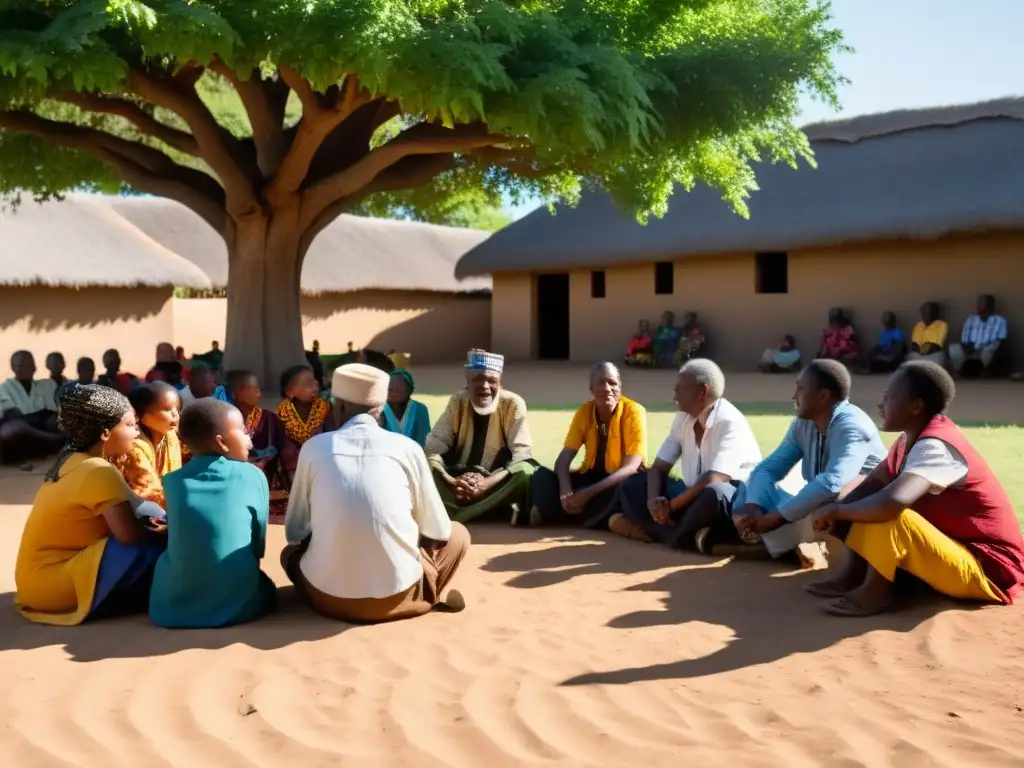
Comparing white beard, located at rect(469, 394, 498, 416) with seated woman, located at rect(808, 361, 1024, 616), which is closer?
seated woman, located at rect(808, 361, 1024, 616)

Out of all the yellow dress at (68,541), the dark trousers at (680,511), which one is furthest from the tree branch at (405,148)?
the yellow dress at (68,541)

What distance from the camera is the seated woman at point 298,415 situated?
6.87 metres

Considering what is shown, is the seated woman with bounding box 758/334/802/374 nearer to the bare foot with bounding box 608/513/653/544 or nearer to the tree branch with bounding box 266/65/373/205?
the tree branch with bounding box 266/65/373/205

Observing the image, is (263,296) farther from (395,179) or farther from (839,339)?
(839,339)

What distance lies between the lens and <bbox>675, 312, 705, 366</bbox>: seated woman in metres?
19.9

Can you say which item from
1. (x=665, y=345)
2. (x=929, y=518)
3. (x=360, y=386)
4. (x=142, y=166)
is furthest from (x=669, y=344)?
(x=360, y=386)

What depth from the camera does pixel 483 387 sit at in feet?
21.7

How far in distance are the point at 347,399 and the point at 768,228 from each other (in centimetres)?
1566

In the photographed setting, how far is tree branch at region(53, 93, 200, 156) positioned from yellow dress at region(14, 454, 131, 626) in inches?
343

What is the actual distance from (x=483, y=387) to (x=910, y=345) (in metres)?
12.7

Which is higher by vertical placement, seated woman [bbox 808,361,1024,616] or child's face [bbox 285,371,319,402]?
child's face [bbox 285,371,319,402]

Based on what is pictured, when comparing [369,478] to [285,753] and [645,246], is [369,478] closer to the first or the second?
[285,753]

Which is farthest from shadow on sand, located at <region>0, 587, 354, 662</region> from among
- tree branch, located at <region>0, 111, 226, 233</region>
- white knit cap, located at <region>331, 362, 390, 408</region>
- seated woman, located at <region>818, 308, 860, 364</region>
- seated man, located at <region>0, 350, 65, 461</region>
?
seated woman, located at <region>818, 308, 860, 364</region>

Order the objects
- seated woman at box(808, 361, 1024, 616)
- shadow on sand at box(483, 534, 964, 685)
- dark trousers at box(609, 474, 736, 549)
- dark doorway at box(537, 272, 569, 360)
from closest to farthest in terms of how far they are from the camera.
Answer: shadow on sand at box(483, 534, 964, 685) < seated woman at box(808, 361, 1024, 616) < dark trousers at box(609, 474, 736, 549) < dark doorway at box(537, 272, 569, 360)
